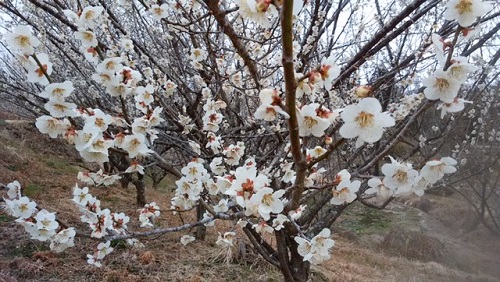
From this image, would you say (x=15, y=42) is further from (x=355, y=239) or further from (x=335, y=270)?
(x=355, y=239)

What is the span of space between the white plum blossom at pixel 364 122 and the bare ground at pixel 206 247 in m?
3.38

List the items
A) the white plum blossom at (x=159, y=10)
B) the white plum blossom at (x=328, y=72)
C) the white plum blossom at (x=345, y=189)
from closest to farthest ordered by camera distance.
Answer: the white plum blossom at (x=328, y=72) < the white plum blossom at (x=345, y=189) < the white plum blossom at (x=159, y=10)

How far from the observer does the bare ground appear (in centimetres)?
401

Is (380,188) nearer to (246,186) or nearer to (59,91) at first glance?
(246,186)

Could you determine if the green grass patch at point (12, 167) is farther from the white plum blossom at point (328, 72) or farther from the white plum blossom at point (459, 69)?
the white plum blossom at point (459, 69)

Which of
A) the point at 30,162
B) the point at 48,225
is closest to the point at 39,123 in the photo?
the point at 48,225

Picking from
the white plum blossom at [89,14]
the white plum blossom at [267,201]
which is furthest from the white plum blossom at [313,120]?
the white plum blossom at [89,14]

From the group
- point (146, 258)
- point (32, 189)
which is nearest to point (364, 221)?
point (146, 258)

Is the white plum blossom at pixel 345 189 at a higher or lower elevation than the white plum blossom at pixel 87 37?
lower

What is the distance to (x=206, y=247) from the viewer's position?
17.0ft

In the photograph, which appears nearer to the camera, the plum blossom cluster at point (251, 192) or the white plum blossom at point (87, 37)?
the plum blossom cluster at point (251, 192)

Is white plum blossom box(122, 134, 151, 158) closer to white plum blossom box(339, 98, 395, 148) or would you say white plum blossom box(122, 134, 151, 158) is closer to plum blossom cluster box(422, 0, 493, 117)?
white plum blossom box(339, 98, 395, 148)

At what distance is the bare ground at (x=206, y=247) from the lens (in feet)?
13.1

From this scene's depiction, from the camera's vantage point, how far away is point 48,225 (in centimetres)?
178
